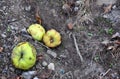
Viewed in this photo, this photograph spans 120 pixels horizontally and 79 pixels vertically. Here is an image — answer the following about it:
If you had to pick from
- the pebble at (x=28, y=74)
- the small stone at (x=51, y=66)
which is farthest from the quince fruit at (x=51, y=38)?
the pebble at (x=28, y=74)

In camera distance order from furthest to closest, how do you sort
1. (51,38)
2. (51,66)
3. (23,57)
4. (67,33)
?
1. (67,33)
2. (51,38)
3. (51,66)
4. (23,57)

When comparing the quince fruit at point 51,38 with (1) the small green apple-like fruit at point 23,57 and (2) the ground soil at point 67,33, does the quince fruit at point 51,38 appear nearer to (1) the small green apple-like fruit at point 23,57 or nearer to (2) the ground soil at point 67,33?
(2) the ground soil at point 67,33

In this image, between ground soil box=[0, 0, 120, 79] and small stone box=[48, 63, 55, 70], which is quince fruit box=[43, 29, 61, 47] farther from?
small stone box=[48, 63, 55, 70]

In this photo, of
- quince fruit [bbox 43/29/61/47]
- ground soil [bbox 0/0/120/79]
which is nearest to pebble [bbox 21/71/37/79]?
ground soil [bbox 0/0/120/79]

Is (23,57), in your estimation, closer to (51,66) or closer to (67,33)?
(51,66)

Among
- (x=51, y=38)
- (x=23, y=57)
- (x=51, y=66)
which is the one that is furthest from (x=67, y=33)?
(x=23, y=57)
